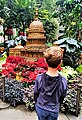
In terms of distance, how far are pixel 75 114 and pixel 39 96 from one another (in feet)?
5.02

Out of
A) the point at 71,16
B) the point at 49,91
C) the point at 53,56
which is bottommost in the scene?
the point at 49,91

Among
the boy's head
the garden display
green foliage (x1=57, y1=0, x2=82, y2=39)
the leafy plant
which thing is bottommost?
the garden display

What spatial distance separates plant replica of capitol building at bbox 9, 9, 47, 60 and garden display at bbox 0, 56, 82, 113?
0.40 metres

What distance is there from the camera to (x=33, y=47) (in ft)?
19.6

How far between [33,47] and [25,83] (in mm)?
2138

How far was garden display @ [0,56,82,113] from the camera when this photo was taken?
3.24 meters

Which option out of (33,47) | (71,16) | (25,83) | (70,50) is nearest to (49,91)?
(25,83)

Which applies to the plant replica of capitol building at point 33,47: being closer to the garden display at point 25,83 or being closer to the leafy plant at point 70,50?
the garden display at point 25,83

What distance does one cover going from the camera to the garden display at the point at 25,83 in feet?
10.6

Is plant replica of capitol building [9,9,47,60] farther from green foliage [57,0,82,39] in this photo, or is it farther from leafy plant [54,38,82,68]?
green foliage [57,0,82,39]

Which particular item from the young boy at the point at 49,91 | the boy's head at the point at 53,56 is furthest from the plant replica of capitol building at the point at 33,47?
the boy's head at the point at 53,56

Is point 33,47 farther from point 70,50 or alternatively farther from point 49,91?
point 49,91

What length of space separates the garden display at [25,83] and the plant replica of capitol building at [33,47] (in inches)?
15.9

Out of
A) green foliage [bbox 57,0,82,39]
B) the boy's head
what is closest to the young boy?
the boy's head
